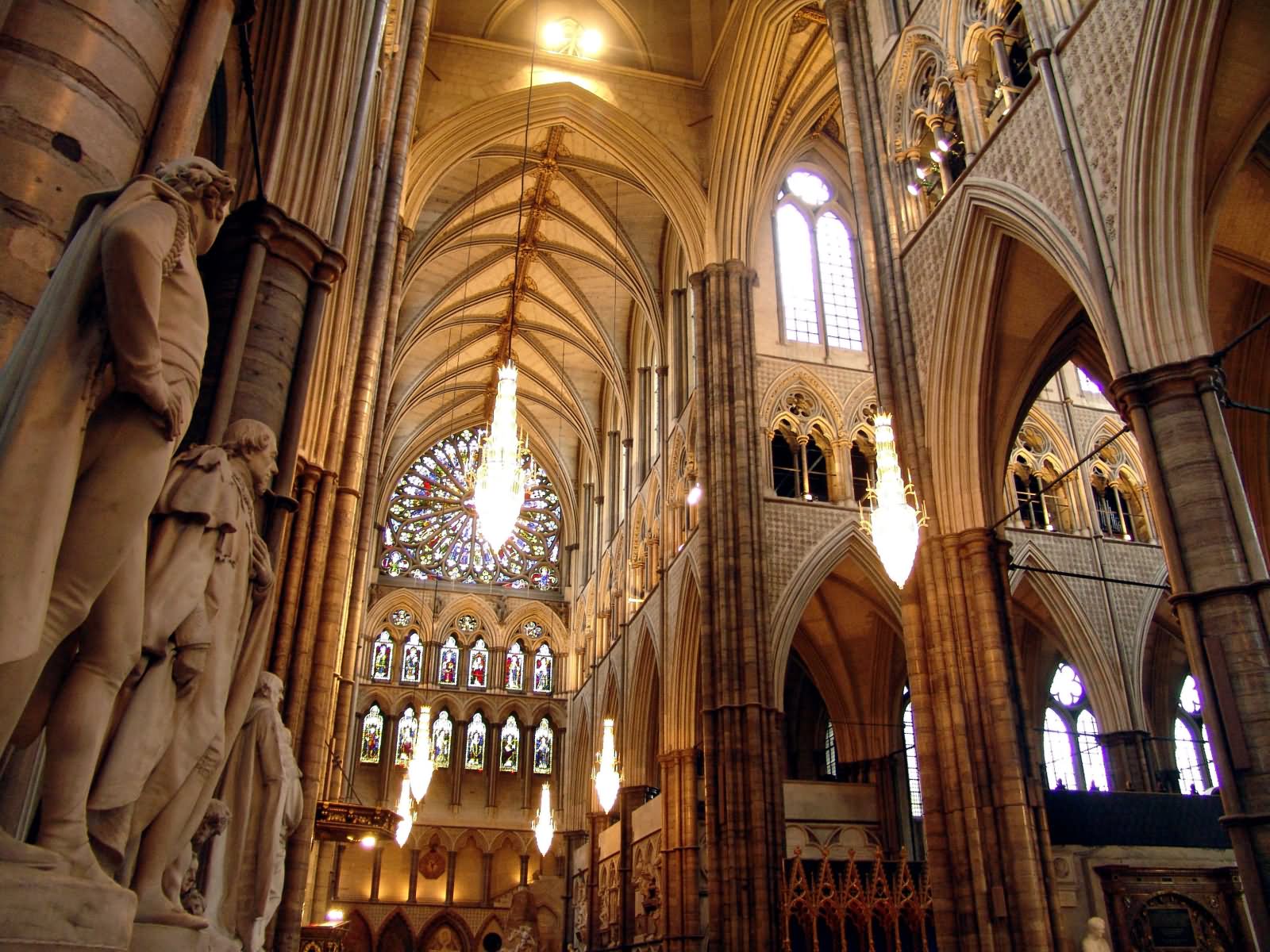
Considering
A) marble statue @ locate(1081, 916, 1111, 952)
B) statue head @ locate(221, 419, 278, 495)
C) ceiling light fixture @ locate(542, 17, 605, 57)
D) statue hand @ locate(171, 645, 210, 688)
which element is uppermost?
ceiling light fixture @ locate(542, 17, 605, 57)

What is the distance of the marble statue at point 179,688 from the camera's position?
8.64ft

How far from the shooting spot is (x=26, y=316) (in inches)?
112

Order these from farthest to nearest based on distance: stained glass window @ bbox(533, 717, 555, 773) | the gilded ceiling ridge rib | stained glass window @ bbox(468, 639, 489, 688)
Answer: stained glass window @ bbox(468, 639, 489, 688) < stained glass window @ bbox(533, 717, 555, 773) < the gilded ceiling ridge rib

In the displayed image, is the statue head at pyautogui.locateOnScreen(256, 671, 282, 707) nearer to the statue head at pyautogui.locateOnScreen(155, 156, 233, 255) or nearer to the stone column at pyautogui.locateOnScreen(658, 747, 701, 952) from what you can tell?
the statue head at pyautogui.locateOnScreen(155, 156, 233, 255)

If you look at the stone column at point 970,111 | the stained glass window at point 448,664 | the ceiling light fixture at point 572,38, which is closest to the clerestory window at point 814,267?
the ceiling light fixture at point 572,38

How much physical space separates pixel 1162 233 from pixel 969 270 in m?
3.09

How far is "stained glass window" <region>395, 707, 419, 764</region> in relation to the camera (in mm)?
28219

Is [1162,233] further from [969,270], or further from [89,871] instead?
[89,871]

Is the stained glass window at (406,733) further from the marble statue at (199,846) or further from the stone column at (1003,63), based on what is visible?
the marble statue at (199,846)

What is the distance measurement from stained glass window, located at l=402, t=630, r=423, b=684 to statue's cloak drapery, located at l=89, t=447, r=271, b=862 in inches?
1066

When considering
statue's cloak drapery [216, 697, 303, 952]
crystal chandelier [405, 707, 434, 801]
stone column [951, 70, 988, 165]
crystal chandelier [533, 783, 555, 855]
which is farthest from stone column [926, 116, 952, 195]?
crystal chandelier [533, 783, 555, 855]

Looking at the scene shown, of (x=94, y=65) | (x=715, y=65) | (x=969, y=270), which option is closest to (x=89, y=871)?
(x=94, y=65)

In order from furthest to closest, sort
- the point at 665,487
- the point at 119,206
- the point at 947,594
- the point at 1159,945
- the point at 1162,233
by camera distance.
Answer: the point at 665,487
the point at 1159,945
the point at 947,594
the point at 1162,233
the point at 119,206

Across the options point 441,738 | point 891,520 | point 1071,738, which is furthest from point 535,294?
point 891,520
